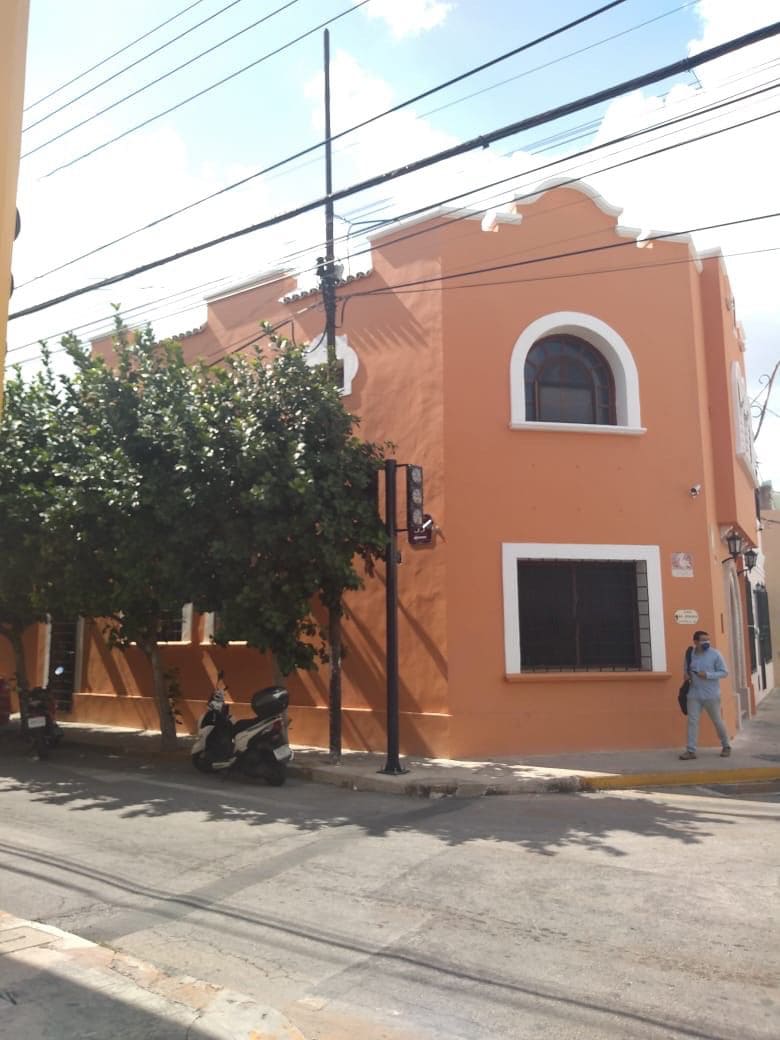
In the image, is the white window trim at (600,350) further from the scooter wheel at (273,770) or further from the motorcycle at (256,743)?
the scooter wheel at (273,770)

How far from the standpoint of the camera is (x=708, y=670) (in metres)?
11.0

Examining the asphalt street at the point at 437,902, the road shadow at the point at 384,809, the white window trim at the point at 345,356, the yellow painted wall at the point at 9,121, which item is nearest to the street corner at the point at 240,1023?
the asphalt street at the point at 437,902

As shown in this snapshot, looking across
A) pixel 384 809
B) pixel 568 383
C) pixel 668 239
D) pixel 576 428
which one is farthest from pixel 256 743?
pixel 668 239

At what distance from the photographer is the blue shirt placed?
10953 mm

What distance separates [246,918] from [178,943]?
0.52 m

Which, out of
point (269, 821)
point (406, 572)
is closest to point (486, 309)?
point (406, 572)

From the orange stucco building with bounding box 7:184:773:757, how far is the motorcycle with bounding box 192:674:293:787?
195 centimetres

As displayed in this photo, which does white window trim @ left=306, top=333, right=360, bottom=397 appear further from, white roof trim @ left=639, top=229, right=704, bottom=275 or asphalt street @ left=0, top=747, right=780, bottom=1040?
asphalt street @ left=0, top=747, right=780, bottom=1040

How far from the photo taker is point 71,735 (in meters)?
14.5

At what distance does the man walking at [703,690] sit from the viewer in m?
11.0

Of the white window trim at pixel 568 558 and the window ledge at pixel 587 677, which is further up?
the white window trim at pixel 568 558

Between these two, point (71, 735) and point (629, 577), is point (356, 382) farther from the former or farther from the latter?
point (71, 735)

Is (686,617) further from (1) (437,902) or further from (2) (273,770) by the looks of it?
(1) (437,902)

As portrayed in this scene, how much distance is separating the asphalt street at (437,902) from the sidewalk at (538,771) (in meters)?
0.30
